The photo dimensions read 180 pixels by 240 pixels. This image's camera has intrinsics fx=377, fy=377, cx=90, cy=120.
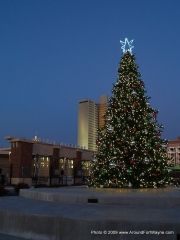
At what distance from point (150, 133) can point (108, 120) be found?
7.73 feet

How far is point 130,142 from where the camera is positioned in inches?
744

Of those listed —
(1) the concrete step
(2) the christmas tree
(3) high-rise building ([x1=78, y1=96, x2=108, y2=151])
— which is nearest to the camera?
(1) the concrete step

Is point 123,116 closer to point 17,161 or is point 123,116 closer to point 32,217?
point 32,217

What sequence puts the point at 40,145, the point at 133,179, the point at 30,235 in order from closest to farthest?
the point at 30,235 < the point at 133,179 < the point at 40,145

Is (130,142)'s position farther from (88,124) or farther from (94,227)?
(88,124)

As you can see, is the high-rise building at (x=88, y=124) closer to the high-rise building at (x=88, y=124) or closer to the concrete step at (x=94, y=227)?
the high-rise building at (x=88, y=124)

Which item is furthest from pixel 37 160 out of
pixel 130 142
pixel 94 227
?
pixel 94 227

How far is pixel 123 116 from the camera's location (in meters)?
19.7

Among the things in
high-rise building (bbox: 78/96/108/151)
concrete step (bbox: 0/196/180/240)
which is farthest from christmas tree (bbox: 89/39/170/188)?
high-rise building (bbox: 78/96/108/151)

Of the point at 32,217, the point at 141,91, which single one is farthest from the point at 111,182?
the point at 32,217

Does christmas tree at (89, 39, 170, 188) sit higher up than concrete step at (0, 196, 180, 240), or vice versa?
christmas tree at (89, 39, 170, 188)

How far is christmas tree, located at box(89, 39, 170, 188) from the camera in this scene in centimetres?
1880

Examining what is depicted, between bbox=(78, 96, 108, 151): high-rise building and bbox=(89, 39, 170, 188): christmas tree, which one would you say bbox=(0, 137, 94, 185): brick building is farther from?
bbox=(78, 96, 108, 151): high-rise building

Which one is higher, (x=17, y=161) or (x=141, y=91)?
(x=141, y=91)
